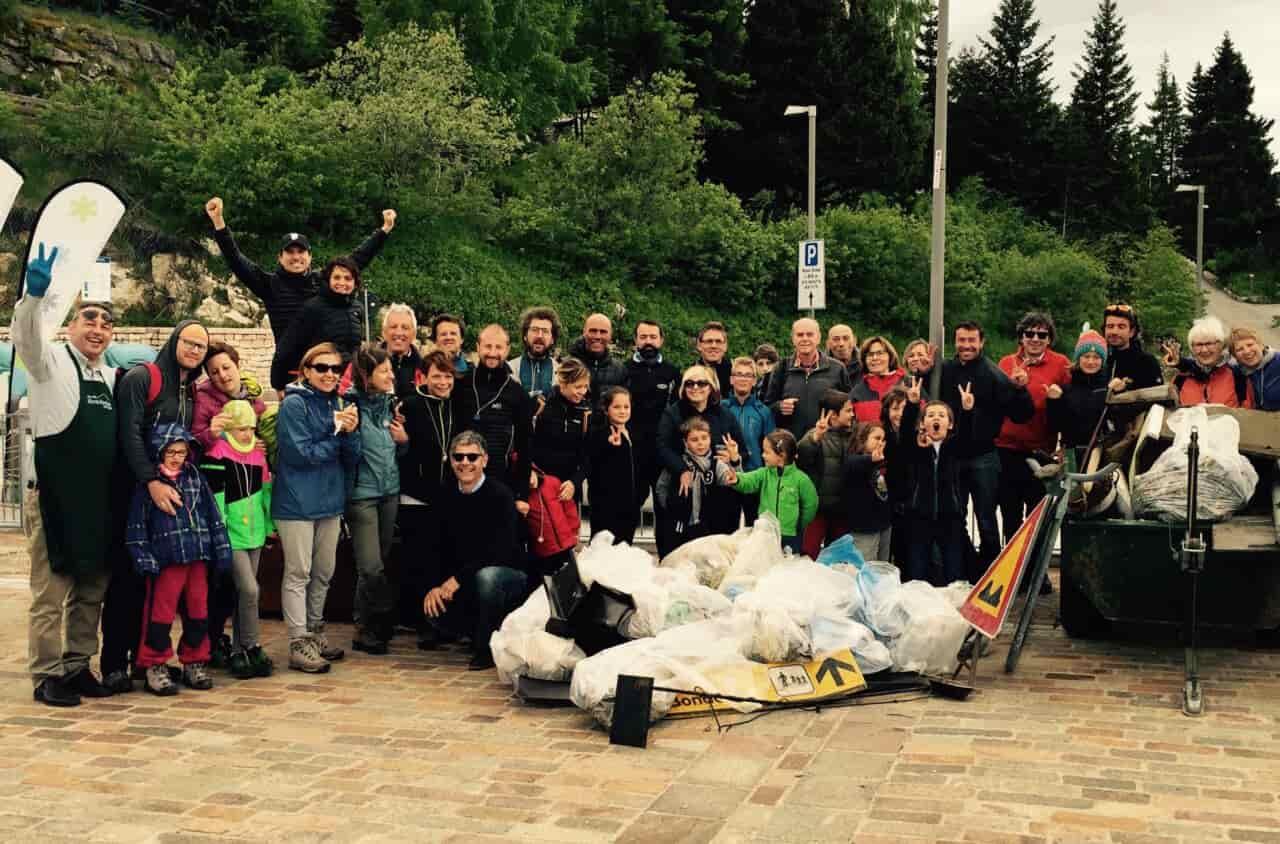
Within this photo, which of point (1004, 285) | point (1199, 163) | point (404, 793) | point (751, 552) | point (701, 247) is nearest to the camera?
point (404, 793)

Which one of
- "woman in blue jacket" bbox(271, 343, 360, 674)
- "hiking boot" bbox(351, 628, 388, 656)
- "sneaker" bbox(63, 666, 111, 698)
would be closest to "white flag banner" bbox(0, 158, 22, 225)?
"woman in blue jacket" bbox(271, 343, 360, 674)

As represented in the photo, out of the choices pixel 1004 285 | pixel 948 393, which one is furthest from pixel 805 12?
pixel 948 393

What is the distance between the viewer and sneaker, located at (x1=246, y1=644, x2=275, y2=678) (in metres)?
7.20

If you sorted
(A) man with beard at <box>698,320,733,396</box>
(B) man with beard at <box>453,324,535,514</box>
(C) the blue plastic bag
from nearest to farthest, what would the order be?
(C) the blue plastic bag < (B) man with beard at <box>453,324,535,514</box> < (A) man with beard at <box>698,320,733,396</box>

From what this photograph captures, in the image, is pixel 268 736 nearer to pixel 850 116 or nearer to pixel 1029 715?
pixel 1029 715

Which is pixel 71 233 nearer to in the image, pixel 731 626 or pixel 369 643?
pixel 369 643

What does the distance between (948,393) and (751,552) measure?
2.22 m

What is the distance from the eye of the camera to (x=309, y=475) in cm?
733

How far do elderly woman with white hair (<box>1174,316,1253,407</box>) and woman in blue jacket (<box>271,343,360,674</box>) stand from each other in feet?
17.5

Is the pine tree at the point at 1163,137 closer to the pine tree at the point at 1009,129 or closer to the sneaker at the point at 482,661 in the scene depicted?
the pine tree at the point at 1009,129

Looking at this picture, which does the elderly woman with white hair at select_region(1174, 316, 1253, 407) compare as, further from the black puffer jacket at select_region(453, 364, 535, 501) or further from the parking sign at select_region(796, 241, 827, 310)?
the parking sign at select_region(796, 241, 827, 310)

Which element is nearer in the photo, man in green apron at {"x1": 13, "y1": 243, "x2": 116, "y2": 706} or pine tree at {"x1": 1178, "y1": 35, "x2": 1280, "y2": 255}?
man in green apron at {"x1": 13, "y1": 243, "x2": 116, "y2": 706}

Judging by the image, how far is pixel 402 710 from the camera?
650cm

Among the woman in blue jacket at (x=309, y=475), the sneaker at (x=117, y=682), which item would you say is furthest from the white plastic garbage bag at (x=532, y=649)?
the sneaker at (x=117, y=682)
